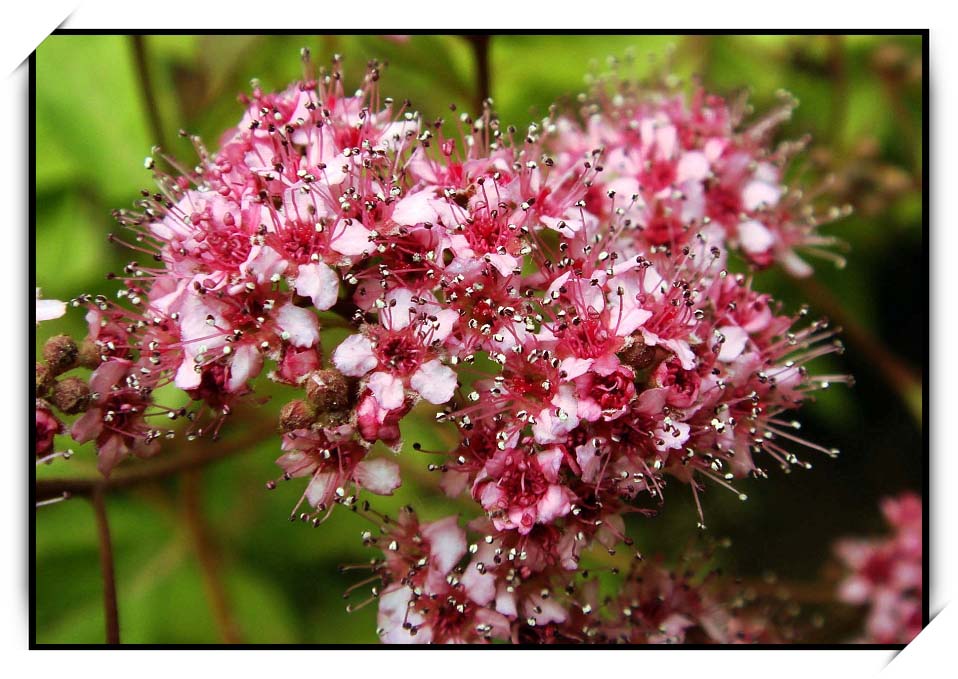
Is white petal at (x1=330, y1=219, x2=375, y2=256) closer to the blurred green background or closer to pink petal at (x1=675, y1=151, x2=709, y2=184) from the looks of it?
the blurred green background

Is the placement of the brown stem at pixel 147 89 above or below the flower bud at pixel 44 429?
above

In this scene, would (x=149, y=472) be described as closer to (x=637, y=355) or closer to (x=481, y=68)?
(x=637, y=355)

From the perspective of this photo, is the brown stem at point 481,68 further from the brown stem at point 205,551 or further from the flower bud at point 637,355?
the brown stem at point 205,551

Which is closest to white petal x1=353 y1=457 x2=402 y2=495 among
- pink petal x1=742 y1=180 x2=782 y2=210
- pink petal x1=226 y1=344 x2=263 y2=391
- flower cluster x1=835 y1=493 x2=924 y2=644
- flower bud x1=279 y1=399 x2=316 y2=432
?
flower bud x1=279 y1=399 x2=316 y2=432

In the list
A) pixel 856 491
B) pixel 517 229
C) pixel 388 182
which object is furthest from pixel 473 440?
pixel 856 491

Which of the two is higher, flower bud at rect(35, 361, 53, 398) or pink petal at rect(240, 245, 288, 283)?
pink petal at rect(240, 245, 288, 283)

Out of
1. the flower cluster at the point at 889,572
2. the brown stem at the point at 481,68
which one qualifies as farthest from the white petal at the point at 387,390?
the flower cluster at the point at 889,572
